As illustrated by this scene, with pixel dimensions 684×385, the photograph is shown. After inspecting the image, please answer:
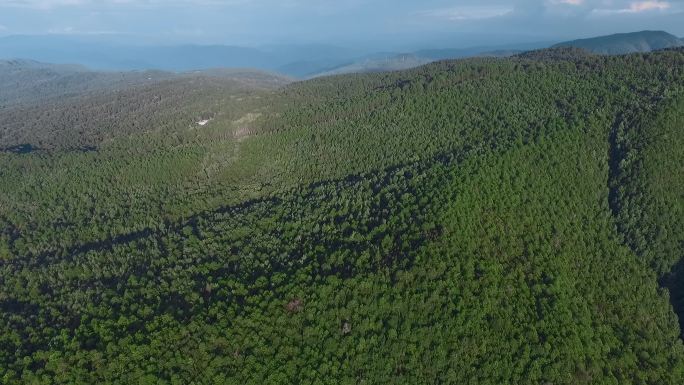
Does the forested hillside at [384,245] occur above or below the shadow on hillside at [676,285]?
above

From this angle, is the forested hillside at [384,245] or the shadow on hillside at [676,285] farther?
the shadow on hillside at [676,285]

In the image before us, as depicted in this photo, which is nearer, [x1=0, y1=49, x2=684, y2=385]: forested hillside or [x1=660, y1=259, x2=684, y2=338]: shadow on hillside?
[x1=0, y1=49, x2=684, y2=385]: forested hillside

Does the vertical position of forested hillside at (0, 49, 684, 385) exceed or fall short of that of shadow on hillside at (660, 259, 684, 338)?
it exceeds it

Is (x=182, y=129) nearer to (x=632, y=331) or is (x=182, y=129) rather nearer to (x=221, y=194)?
(x=221, y=194)

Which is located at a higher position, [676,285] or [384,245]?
[384,245]

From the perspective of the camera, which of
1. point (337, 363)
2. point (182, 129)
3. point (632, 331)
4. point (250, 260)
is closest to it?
point (337, 363)

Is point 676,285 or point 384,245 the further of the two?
point 676,285

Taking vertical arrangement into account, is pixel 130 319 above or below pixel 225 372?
above

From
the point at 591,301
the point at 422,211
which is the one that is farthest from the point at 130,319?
the point at 591,301
